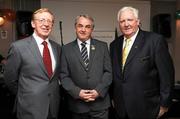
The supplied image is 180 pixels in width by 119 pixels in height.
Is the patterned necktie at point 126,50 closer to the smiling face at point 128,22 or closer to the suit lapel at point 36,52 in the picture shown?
the smiling face at point 128,22

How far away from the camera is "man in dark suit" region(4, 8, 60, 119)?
8.42ft

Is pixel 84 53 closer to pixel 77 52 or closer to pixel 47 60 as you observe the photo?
pixel 77 52

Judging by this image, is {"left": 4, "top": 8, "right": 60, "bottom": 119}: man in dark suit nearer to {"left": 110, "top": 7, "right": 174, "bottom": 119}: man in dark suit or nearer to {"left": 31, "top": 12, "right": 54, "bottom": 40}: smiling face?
{"left": 31, "top": 12, "right": 54, "bottom": 40}: smiling face

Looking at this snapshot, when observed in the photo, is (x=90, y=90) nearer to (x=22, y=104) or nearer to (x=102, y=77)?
(x=102, y=77)

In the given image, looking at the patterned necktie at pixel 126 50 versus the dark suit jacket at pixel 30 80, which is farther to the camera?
the patterned necktie at pixel 126 50

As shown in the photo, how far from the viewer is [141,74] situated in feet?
8.85

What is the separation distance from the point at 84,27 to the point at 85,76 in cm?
45

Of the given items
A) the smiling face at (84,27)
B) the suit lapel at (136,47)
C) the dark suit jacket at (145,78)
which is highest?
the smiling face at (84,27)

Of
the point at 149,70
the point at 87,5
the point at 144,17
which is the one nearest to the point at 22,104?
the point at 149,70

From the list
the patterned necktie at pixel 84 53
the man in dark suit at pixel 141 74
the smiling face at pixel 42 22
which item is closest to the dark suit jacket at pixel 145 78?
the man in dark suit at pixel 141 74

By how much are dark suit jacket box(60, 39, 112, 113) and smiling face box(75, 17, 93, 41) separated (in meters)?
0.11

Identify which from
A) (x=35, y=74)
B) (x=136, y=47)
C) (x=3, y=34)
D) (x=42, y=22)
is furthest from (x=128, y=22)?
(x=3, y=34)

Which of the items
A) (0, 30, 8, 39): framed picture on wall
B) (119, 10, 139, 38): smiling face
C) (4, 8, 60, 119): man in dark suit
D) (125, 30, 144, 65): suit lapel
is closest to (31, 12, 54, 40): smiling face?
(4, 8, 60, 119): man in dark suit

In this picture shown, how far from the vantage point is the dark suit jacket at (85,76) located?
2.75m
